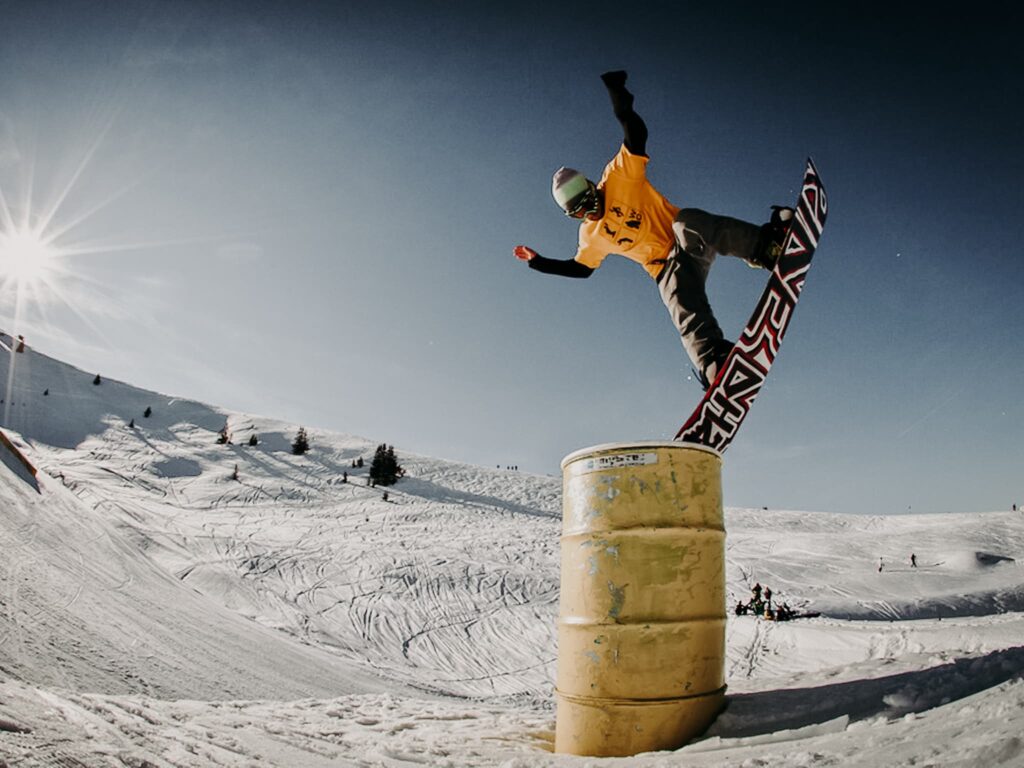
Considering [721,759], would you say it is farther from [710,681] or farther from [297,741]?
[297,741]

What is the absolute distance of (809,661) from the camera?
8789 millimetres

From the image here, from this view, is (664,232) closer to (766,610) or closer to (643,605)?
(643,605)

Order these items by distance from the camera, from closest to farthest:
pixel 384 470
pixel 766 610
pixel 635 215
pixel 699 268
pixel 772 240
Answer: pixel 772 240 < pixel 699 268 < pixel 635 215 < pixel 766 610 < pixel 384 470

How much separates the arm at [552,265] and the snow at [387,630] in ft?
10.7

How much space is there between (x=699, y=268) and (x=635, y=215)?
2.10ft

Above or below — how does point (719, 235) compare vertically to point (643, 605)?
above

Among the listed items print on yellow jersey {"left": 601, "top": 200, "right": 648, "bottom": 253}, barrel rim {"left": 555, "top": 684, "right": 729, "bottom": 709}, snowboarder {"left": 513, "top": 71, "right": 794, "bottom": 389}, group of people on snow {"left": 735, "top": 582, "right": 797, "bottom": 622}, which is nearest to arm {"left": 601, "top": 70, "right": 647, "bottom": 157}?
snowboarder {"left": 513, "top": 71, "right": 794, "bottom": 389}

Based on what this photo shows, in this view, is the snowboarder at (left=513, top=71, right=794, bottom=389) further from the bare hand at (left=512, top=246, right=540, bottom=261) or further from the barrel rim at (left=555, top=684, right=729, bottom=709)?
the barrel rim at (left=555, top=684, right=729, bottom=709)

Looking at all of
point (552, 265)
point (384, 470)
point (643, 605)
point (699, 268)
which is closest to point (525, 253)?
point (552, 265)

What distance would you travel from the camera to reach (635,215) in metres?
4.49

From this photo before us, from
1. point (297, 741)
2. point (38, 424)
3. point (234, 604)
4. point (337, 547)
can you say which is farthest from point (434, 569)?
point (38, 424)

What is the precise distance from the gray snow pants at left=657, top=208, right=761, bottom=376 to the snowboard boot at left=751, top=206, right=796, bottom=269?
0.04 metres

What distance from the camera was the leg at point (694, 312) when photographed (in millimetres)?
4223

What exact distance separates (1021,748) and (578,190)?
3907 mm
